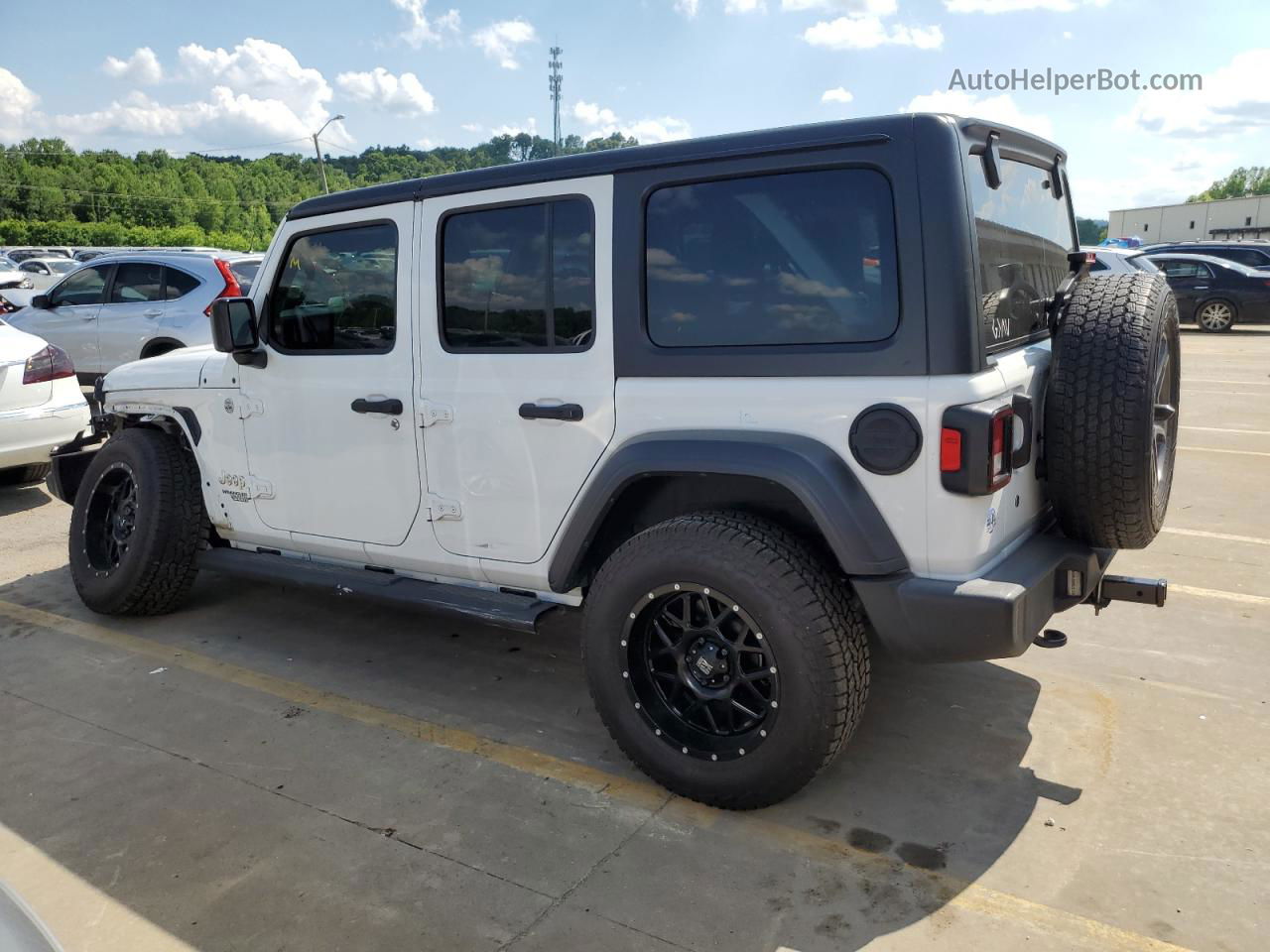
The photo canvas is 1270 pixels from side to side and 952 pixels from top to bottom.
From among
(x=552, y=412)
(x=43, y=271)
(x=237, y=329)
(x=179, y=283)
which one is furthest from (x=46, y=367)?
(x=43, y=271)

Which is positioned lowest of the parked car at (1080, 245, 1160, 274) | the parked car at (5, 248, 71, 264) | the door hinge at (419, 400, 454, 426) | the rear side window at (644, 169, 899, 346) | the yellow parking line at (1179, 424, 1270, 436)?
the yellow parking line at (1179, 424, 1270, 436)

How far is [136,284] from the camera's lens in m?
10.2

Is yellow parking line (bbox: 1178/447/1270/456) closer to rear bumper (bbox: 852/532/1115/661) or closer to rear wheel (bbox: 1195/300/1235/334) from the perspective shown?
rear bumper (bbox: 852/532/1115/661)

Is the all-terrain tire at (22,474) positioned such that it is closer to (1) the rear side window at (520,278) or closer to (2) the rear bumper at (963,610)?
(1) the rear side window at (520,278)

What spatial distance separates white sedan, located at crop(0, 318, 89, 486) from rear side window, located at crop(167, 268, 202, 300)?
2671 mm

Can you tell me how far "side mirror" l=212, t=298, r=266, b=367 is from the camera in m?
4.22

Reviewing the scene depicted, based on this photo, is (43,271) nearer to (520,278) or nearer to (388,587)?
(388,587)

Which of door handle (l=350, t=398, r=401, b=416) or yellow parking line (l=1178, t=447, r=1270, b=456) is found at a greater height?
door handle (l=350, t=398, r=401, b=416)

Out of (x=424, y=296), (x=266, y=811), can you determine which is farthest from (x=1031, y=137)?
(x=266, y=811)

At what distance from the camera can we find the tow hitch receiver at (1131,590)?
3363mm

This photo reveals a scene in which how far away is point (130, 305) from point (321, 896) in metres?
9.03

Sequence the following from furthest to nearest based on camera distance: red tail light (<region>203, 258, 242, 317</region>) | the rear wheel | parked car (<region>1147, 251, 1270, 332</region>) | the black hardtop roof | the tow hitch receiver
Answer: the rear wheel, parked car (<region>1147, 251, 1270, 332</region>), red tail light (<region>203, 258, 242, 317</region>), the tow hitch receiver, the black hardtop roof

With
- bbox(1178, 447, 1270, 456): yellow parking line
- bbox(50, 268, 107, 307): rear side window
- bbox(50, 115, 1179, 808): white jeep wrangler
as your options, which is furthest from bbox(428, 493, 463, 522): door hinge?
bbox(50, 268, 107, 307): rear side window

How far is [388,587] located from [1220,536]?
4796 mm
